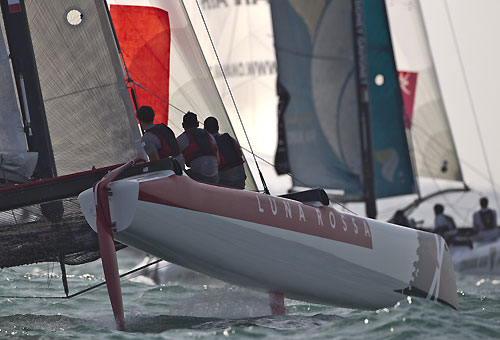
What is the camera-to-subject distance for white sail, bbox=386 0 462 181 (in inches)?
712

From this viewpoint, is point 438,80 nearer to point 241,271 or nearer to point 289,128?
point 289,128

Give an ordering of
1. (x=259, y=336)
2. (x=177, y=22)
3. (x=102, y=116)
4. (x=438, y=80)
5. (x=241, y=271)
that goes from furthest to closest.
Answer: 1. (x=438, y=80)
2. (x=177, y=22)
3. (x=102, y=116)
4. (x=241, y=271)
5. (x=259, y=336)

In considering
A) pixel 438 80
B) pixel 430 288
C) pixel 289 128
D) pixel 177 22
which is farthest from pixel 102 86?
pixel 438 80

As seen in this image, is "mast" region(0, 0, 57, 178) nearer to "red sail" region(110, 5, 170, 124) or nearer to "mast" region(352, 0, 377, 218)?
"red sail" region(110, 5, 170, 124)

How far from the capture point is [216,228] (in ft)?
22.4

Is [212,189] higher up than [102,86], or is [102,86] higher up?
[102,86]

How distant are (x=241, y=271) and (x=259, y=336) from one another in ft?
2.25

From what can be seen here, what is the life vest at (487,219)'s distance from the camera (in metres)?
15.3

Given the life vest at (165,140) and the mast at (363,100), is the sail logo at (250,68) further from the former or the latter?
the life vest at (165,140)

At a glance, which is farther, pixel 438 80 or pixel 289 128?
pixel 438 80

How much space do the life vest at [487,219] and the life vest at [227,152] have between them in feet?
26.8

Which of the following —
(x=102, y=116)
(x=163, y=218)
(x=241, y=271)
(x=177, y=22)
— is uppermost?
(x=177, y=22)

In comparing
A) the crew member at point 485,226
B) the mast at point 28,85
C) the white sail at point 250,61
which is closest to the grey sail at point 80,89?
the mast at point 28,85

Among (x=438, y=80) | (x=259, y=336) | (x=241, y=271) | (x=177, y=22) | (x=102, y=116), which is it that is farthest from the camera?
(x=438, y=80)
